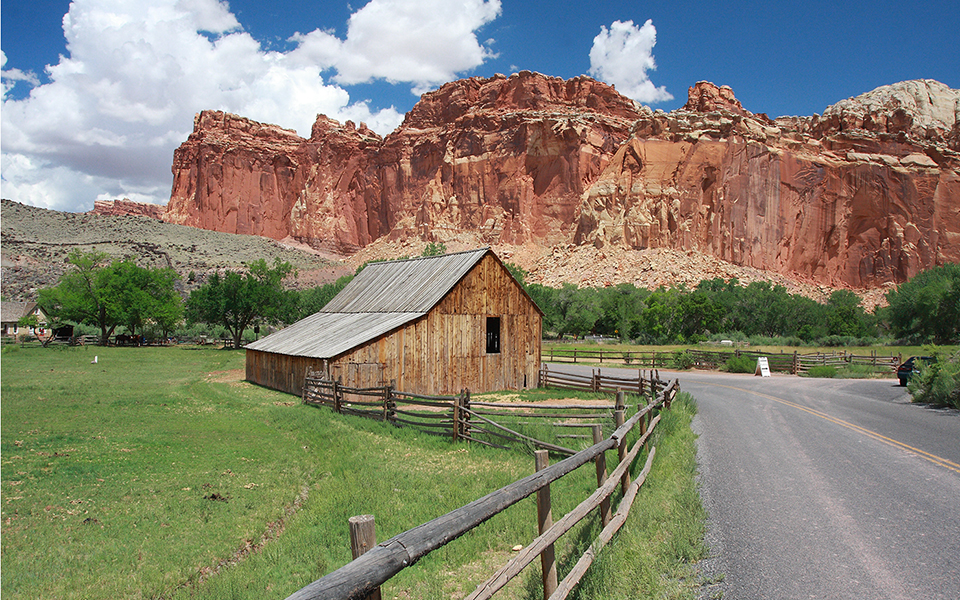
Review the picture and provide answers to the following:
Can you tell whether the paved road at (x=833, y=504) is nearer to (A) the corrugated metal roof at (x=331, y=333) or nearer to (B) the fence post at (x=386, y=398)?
(B) the fence post at (x=386, y=398)

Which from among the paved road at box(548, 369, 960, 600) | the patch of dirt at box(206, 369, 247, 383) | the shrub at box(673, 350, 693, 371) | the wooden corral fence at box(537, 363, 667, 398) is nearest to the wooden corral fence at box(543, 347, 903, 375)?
the shrub at box(673, 350, 693, 371)

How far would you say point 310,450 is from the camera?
1173 cm

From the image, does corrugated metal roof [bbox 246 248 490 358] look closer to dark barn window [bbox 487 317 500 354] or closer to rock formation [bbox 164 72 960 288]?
dark barn window [bbox 487 317 500 354]

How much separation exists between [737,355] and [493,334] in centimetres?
1752

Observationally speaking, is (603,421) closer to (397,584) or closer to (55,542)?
(397,584)

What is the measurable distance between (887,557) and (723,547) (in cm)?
137

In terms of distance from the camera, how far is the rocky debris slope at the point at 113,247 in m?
68.8

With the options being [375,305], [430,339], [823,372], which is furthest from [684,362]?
[430,339]

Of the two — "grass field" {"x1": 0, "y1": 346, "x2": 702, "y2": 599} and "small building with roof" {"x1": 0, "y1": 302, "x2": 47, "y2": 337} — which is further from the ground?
"small building with roof" {"x1": 0, "y1": 302, "x2": 47, "y2": 337}

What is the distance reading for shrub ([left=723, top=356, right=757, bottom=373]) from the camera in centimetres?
3228

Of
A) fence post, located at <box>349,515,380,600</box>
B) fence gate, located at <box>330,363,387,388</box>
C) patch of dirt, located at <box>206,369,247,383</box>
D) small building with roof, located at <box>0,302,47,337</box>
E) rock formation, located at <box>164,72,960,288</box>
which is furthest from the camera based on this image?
rock formation, located at <box>164,72,960,288</box>

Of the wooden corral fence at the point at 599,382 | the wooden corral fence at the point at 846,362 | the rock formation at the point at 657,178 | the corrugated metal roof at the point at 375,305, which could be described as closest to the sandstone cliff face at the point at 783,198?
the rock formation at the point at 657,178

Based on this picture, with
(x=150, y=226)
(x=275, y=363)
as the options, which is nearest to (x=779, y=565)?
(x=275, y=363)

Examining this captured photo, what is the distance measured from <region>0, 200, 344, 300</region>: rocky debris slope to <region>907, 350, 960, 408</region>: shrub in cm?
6788
